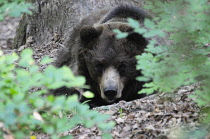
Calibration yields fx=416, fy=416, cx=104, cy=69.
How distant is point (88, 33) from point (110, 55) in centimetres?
51

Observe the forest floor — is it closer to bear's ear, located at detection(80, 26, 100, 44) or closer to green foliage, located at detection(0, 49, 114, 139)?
green foliage, located at detection(0, 49, 114, 139)

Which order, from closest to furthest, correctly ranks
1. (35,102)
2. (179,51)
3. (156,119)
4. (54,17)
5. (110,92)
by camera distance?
Result: (35,102), (179,51), (156,119), (110,92), (54,17)

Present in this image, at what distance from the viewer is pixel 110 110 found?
17.4 feet

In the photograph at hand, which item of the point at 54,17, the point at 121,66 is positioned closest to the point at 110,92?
the point at 121,66

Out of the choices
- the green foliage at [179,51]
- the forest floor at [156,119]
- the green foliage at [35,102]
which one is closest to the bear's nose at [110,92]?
the forest floor at [156,119]

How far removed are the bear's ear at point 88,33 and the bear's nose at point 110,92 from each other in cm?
98

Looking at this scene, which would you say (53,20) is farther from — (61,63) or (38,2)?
(61,63)

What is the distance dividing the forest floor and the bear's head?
28.0 inches

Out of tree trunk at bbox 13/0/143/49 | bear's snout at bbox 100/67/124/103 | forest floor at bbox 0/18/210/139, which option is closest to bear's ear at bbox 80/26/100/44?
bear's snout at bbox 100/67/124/103

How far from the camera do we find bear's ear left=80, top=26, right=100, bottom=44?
6.34 meters

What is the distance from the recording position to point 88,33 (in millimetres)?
6367

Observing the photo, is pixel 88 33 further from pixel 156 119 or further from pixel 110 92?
pixel 156 119

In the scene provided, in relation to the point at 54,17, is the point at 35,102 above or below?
above

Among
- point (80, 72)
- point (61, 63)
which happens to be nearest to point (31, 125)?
point (80, 72)
